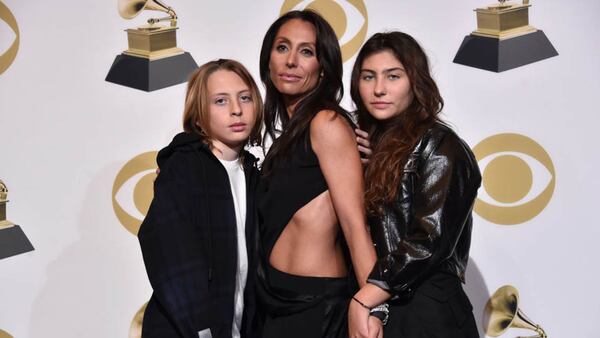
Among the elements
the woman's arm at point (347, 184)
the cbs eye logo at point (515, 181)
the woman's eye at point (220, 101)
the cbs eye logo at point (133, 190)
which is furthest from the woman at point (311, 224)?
the cbs eye logo at point (515, 181)

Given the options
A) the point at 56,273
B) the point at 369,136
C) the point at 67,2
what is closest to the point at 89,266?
the point at 56,273

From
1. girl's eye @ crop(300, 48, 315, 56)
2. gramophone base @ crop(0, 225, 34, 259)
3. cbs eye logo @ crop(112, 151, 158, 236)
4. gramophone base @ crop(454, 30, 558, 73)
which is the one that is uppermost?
girl's eye @ crop(300, 48, 315, 56)

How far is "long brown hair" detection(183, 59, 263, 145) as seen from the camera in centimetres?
263

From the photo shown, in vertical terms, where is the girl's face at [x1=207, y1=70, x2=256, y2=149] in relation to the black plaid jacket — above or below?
above

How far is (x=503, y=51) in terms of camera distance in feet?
12.3

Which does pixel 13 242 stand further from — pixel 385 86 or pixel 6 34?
pixel 385 86

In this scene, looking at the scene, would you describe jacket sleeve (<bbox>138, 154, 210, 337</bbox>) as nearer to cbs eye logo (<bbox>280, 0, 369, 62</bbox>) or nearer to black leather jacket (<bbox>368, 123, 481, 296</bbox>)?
black leather jacket (<bbox>368, 123, 481, 296</bbox>)

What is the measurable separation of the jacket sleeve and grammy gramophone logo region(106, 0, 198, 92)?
134 cm

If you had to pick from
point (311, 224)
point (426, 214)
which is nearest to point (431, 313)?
point (426, 214)

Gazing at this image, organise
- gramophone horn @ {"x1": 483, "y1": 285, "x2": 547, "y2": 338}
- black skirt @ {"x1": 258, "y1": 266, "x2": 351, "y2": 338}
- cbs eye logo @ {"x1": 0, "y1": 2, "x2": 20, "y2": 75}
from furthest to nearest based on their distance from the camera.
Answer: gramophone horn @ {"x1": 483, "y1": 285, "x2": 547, "y2": 338} < cbs eye logo @ {"x1": 0, "y1": 2, "x2": 20, "y2": 75} < black skirt @ {"x1": 258, "y1": 266, "x2": 351, "y2": 338}

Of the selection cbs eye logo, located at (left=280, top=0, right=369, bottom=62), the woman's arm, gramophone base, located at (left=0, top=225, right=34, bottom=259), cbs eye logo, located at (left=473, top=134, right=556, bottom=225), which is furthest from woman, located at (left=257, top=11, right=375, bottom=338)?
gramophone base, located at (left=0, top=225, right=34, bottom=259)

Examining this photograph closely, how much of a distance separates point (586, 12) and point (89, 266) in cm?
279

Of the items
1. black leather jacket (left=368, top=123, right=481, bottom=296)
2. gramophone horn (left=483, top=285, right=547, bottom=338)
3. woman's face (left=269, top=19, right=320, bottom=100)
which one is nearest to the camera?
black leather jacket (left=368, top=123, right=481, bottom=296)

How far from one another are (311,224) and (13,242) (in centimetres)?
188
